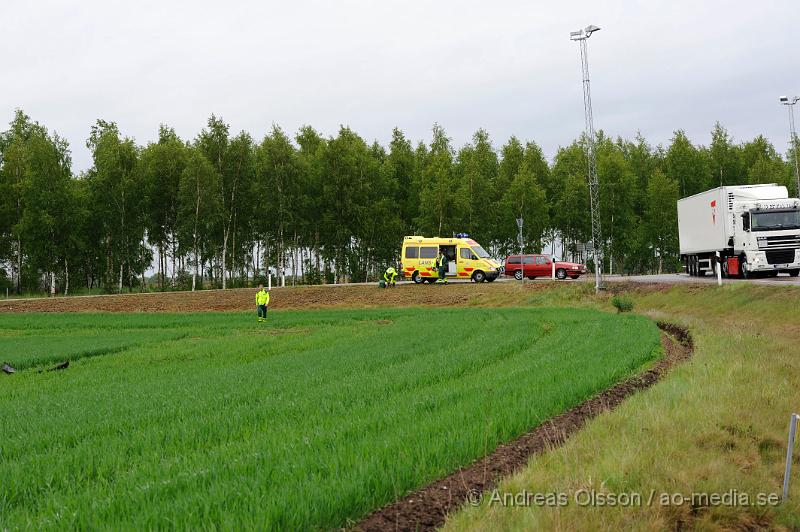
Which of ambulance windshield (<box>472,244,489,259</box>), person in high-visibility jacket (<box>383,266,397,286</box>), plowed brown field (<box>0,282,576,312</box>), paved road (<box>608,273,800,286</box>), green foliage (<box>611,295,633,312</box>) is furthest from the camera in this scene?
ambulance windshield (<box>472,244,489,259</box>)

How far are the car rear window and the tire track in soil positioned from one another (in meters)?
31.0

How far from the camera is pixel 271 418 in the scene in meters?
8.59

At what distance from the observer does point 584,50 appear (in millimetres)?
33781

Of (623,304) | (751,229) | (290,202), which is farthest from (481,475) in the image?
(290,202)

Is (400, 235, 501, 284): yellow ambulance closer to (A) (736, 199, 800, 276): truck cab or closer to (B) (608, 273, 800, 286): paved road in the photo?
(B) (608, 273, 800, 286): paved road

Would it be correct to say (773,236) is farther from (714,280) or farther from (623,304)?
(623,304)

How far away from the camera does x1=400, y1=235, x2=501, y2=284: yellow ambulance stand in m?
41.2

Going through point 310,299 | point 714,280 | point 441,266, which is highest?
point 441,266

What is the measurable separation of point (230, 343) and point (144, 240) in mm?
46108

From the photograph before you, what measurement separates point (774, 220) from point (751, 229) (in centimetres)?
107

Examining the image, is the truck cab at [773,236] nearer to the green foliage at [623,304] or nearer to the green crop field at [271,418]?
the green foliage at [623,304]

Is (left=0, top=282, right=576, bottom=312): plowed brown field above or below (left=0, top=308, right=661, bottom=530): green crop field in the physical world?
above

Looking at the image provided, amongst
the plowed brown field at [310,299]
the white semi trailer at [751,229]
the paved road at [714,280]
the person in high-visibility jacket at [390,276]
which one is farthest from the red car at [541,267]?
the white semi trailer at [751,229]

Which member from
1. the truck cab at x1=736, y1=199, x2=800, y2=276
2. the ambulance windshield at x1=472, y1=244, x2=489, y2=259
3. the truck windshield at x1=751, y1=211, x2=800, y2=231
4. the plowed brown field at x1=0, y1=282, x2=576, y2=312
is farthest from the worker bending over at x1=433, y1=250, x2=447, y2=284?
the truck windshield at x1=751, y1=211, x2=800, y2=231
